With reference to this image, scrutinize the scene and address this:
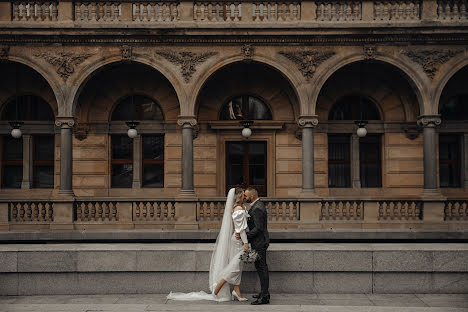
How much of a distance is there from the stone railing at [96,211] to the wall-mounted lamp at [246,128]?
509 centimetres

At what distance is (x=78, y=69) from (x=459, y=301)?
1306 cm

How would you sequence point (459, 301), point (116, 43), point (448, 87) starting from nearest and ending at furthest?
1. point (459, 301)
2. point (116, 43)
3. point (448, 87)

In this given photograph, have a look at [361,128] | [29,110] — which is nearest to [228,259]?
[361,128]

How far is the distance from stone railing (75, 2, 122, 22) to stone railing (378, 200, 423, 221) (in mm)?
10933

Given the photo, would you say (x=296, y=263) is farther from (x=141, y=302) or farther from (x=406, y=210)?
(x=406, y=210)

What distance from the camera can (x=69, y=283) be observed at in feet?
26.3

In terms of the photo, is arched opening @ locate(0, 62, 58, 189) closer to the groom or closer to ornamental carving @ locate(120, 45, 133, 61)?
ornamental carving @ locate(120, 45, 133, 61)

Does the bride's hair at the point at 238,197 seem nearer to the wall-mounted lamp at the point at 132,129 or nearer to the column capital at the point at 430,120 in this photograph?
the wall-mounted lamp at the point at 132,129

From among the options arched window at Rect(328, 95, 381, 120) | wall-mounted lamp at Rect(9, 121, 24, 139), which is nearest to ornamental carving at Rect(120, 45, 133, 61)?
wall-mounted lamp at Rect(9, 121, 24, 139)

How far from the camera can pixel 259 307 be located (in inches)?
283

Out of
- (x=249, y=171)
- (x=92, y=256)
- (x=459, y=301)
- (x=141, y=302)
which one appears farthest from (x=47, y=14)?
(x=459, y=301)

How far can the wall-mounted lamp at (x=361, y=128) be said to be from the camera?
16.1 m

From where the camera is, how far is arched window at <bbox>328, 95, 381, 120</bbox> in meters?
17.4

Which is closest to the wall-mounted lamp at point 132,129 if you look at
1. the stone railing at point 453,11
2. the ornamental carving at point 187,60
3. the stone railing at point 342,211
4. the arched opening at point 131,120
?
the arched opening at point 131,120
